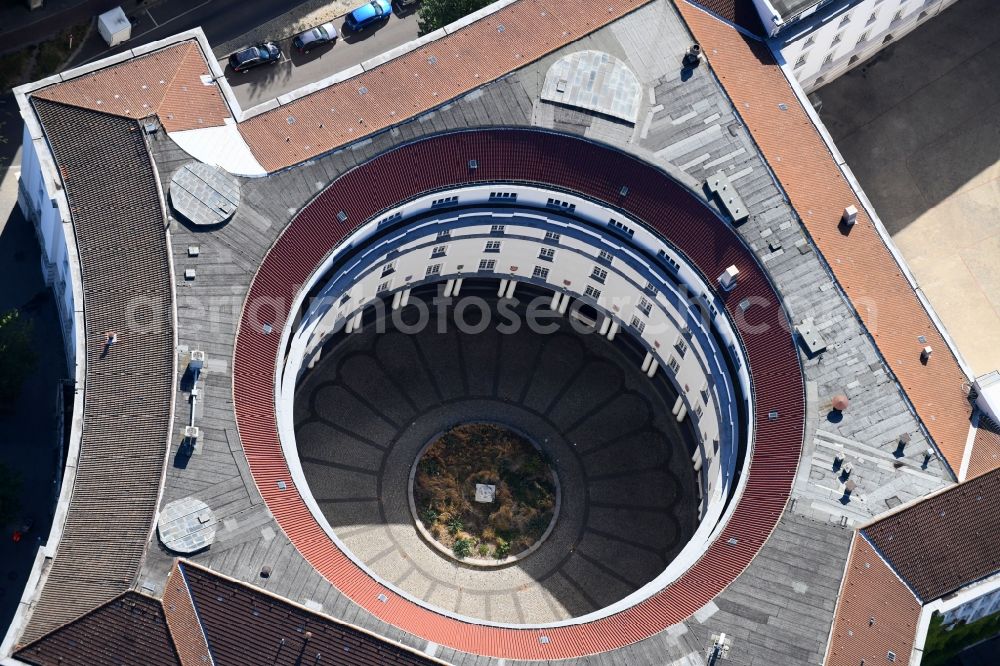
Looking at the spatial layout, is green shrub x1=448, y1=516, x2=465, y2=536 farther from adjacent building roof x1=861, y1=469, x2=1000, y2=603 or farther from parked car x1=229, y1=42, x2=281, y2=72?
parked car x1=229, y1=42, x2=281, y2=72

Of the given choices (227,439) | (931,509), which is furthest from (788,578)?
(227,439)

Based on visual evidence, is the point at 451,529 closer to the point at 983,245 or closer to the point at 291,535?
the point at 291,535

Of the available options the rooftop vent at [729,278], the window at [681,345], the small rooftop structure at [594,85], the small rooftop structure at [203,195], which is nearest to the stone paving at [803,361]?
the small rooftop structure at [594,85]

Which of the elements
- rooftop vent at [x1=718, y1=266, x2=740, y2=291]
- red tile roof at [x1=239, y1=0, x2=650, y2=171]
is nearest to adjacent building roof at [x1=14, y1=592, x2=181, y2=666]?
red tile roof at [x1=239, y1=0, x2=650, y2=171]

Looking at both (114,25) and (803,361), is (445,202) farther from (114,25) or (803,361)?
(114,25)

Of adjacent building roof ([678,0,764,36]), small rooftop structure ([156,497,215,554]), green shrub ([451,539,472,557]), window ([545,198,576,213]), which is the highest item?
adjacent building roof ([678,0,764,36])

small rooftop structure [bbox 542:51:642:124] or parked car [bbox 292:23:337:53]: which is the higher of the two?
parked car [bbox 292:23:337:53]
